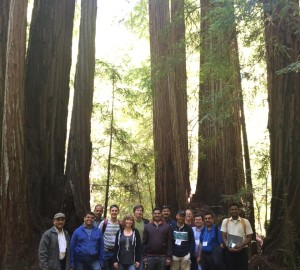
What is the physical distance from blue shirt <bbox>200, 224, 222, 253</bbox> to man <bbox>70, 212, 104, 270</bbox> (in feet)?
4.88

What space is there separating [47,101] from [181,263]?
4604 mm

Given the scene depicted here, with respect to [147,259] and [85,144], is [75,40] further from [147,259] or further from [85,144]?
[147,259]

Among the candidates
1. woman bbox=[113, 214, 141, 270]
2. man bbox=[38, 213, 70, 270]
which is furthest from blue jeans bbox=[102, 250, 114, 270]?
man bbox=[38, 213, 70, 270]

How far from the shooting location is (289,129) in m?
6.93

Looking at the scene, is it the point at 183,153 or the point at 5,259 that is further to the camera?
the point at 183,153

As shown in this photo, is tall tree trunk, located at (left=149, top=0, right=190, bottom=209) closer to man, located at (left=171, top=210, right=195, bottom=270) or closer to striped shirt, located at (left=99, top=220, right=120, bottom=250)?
man, located at (left=171, top=210, right=195, bottom=270)

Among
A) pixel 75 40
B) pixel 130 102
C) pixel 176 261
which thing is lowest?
pixel 176 261

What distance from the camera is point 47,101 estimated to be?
893cm

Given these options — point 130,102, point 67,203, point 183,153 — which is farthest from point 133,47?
point 67,203

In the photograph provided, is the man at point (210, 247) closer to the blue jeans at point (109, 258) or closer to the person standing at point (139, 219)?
the person standing at point (139, 219)

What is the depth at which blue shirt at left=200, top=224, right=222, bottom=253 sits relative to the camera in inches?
238

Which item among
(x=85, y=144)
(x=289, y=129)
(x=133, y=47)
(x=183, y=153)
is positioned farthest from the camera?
(x=133, y=47)

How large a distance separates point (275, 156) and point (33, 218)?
4.29 m

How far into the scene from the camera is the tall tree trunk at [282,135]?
6.69m
